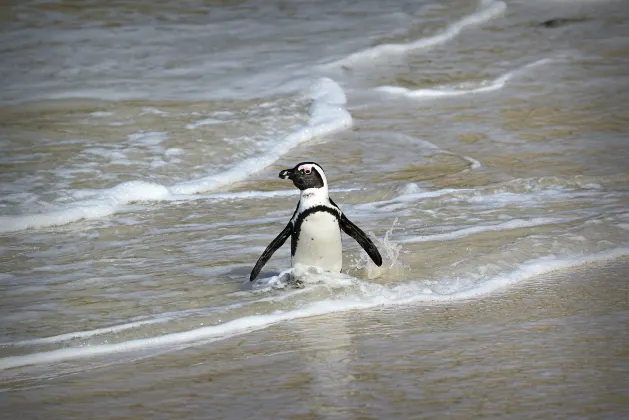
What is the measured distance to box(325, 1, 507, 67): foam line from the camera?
43.2ft

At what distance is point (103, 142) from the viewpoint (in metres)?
9.67

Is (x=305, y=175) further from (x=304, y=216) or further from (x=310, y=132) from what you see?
(x=310, y=132)

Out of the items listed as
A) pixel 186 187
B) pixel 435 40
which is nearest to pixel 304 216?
pixel 186 187

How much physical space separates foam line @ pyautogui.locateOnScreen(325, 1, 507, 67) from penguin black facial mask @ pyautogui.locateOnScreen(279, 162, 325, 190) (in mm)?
7296

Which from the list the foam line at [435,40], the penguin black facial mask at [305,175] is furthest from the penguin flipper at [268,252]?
the foam line at [435,40]

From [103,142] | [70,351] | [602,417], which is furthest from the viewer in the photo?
[103,142]

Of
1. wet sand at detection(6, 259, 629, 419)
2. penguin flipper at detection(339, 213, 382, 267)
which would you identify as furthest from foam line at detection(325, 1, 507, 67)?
wet sand at detection(6, 259, 629, 419)

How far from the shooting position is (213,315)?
199 inches

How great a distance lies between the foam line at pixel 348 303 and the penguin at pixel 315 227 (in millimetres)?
218

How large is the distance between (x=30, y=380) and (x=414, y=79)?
8.45m

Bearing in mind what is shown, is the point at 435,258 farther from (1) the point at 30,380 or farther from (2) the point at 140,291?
(1) the point at 30,380

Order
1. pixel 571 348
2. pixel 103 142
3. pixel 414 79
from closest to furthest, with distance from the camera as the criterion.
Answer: pixel 571 348, pixel 103 142, pixel 414 79

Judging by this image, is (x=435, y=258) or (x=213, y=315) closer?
(x=213, y=315)

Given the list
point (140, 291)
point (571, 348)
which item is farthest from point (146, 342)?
point (571, 348)
